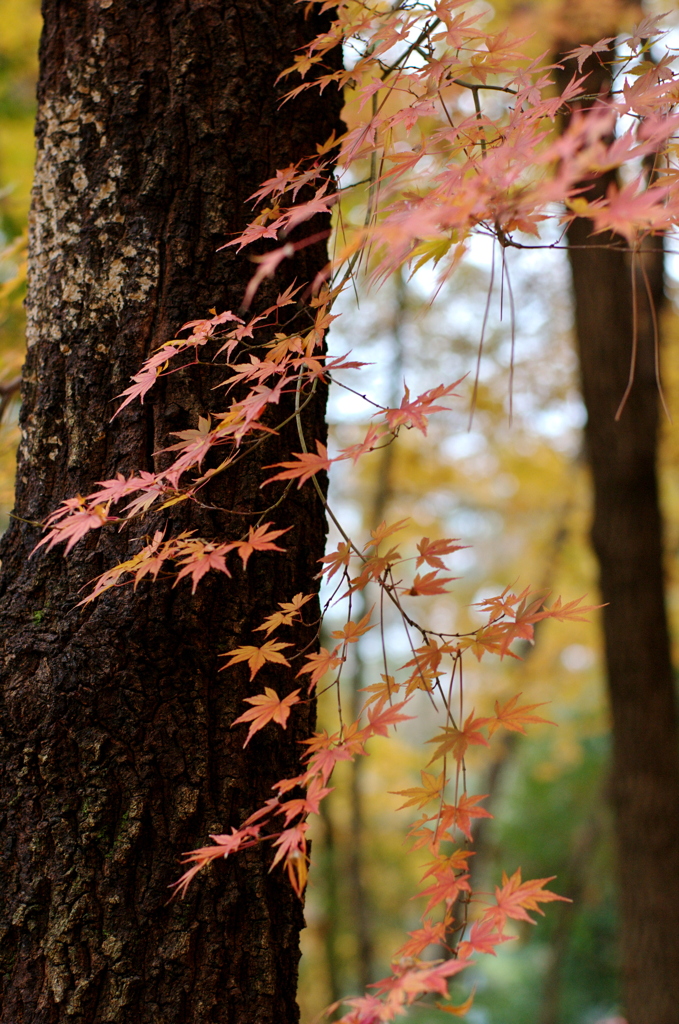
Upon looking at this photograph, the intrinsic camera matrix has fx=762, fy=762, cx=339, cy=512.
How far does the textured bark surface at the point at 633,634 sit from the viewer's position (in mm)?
3387

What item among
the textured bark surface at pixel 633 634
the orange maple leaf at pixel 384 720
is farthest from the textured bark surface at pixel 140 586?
the textured bark surface at pixel 633 634

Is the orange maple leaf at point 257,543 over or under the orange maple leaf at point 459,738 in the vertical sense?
over

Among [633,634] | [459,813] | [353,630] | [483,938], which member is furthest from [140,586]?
[633,634]

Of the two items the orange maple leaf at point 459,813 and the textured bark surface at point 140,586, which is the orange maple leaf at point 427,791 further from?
the textured bark surface at point 140,586

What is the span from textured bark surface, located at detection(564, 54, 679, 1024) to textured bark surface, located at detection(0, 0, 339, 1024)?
2.42 metres

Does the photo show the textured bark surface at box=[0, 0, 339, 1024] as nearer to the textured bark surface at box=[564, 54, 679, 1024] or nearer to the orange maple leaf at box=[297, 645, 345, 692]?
the orange maple leaf at box=[297, 645, 345, 692]

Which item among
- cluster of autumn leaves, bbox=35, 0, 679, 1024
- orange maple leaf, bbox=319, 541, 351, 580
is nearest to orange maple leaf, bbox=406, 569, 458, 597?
cluster of autumn leaves, bbox=35, 0, 679, 1024

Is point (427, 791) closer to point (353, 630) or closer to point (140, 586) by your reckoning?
point (353, 630)

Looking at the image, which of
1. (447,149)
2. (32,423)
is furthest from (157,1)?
(32,423)

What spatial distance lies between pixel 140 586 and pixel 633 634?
289 cm

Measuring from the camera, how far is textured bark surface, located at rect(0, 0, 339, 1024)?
120cm

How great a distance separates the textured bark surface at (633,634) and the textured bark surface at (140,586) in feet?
7.95

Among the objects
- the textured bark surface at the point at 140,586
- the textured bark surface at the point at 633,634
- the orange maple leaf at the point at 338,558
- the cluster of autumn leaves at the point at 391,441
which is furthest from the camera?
the textured bark surface at the point at 633,634

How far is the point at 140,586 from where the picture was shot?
127 centimetres
